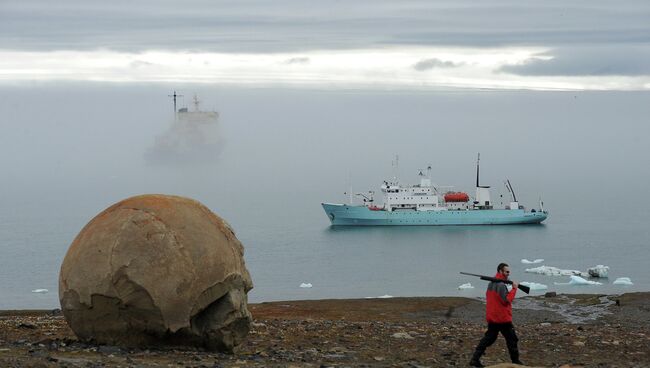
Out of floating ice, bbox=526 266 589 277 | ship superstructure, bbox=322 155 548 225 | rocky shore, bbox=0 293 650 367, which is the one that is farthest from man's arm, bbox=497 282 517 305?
ship superstructure, bbox=322 155 548 225

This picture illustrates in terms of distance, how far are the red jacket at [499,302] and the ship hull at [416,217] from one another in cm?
9597

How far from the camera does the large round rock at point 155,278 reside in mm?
14773

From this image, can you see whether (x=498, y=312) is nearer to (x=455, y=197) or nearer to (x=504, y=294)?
(x=504, y=294)

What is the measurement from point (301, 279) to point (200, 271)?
5480cm

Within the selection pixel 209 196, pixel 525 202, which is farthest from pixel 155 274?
pixel 209 196

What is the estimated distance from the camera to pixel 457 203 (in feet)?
376

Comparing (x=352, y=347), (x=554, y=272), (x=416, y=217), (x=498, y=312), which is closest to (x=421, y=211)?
(x=416, y=217)

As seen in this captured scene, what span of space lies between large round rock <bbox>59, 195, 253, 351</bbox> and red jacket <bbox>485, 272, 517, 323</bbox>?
12.1ft

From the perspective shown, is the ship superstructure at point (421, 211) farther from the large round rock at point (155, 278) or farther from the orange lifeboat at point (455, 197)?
the large round rock at point (155, 278)

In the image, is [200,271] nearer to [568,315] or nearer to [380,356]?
[380,356]

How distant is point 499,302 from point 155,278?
16.5 ft

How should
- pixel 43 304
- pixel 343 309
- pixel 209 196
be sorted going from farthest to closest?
pixel 209 196 → pixel 43 304 → pixel 343 309

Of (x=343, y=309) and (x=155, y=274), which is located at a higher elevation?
(x=155, y=274)

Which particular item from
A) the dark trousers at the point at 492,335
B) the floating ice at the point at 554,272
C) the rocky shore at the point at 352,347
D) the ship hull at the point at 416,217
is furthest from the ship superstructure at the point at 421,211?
→ the dark trousers at the point at 492,335
